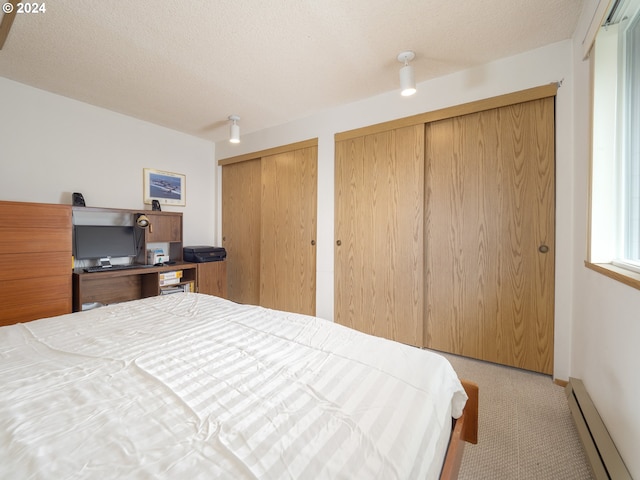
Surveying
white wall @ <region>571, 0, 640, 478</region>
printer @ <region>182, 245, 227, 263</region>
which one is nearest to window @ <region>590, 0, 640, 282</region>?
white wall @ <region>571, 0, 640, 478</region>

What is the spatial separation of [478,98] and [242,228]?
309cm

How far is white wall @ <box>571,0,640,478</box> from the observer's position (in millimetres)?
1033

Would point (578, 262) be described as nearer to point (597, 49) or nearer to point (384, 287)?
point (597, 49)

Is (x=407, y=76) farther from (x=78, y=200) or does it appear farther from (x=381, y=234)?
(x=78, y=200)

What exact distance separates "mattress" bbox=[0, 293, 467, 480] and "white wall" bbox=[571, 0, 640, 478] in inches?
26.0

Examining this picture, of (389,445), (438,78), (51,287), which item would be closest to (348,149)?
(438,78)

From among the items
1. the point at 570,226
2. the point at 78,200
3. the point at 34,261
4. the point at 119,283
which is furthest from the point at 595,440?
the point at 78,200

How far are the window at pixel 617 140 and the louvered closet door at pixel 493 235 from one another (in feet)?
1.67

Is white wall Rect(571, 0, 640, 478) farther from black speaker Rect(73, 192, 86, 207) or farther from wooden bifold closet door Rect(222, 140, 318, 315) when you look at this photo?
black speaker Rect(73, 192, 86, 207)

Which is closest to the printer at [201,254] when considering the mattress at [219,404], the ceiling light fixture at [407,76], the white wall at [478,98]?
the white wall at [478,98]

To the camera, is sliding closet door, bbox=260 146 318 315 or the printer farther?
the printer

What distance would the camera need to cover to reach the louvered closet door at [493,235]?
79.0 inches

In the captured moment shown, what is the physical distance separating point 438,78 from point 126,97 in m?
3.00

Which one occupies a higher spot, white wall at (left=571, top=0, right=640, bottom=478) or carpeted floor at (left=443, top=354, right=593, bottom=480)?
white wall at (left=571, top=0, right=640, bottom=478)
